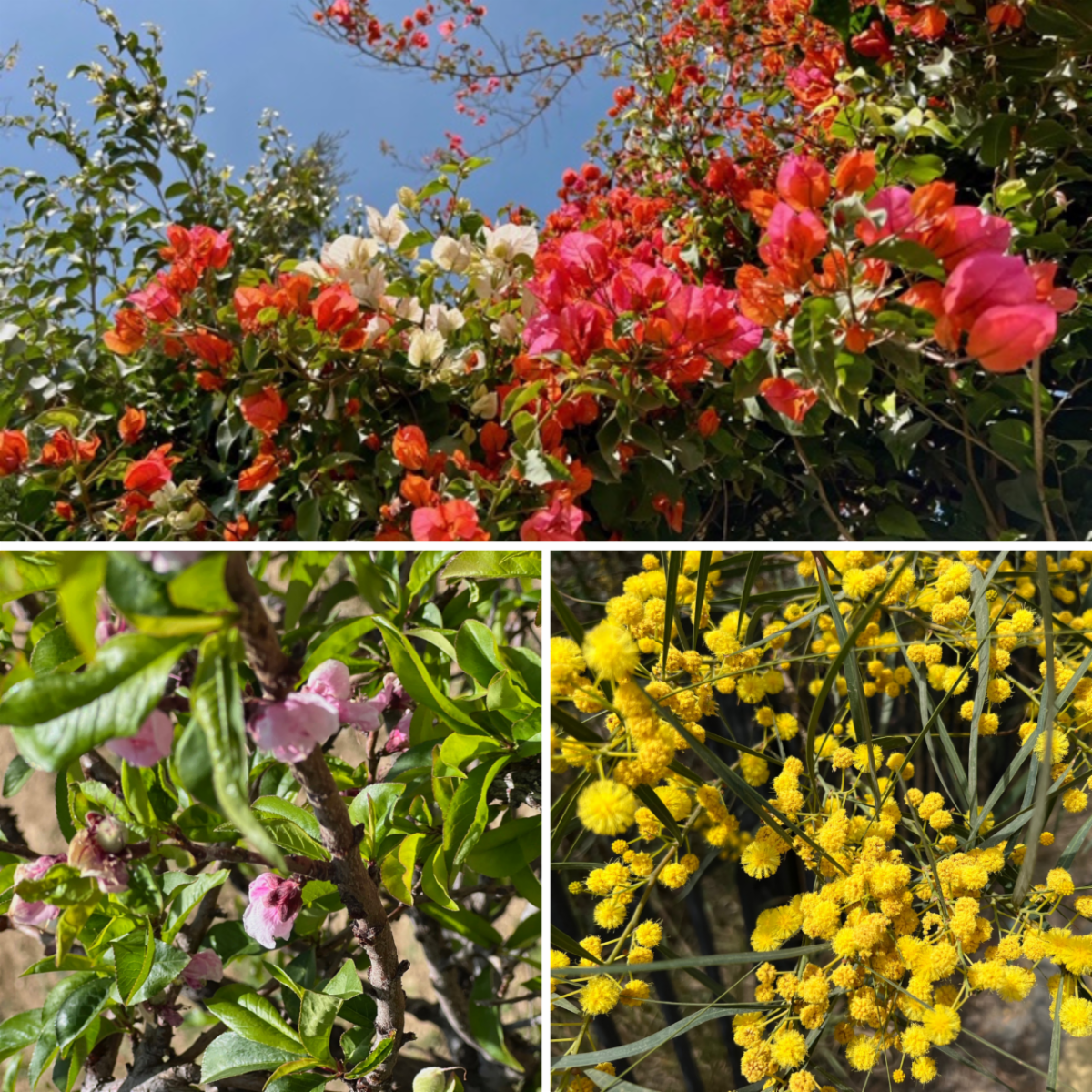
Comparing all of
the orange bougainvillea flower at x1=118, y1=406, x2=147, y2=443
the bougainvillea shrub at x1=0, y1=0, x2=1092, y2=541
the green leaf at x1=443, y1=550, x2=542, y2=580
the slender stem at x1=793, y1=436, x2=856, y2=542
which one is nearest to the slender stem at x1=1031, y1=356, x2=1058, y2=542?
the bougainvillea shrub at x1=0, y1=0, x2=1092, y2=541

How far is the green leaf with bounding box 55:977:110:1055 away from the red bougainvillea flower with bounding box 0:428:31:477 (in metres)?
0.56

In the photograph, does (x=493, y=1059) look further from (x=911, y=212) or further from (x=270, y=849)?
(x=911, y=212)

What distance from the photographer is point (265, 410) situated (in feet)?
2.93

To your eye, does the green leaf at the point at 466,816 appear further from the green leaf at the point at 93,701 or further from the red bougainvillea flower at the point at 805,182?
the red bougainvillea flower at the point at 805,182

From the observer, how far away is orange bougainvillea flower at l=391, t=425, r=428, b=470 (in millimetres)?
812

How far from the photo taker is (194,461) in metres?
1.19

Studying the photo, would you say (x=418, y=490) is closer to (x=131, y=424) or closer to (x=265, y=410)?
(x=265, y=410)

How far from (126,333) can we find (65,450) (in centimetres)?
14

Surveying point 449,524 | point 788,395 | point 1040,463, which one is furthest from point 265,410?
point 1040,463

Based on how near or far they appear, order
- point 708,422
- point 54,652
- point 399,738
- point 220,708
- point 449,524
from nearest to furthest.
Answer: point 220,708, point 54,652, point 399,738, point 449,524, point 708,422

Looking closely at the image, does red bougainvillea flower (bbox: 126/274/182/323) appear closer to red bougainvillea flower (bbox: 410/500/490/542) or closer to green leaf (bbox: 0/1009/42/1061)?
red bougainvillea flower (bbox: 410/500/490/542)

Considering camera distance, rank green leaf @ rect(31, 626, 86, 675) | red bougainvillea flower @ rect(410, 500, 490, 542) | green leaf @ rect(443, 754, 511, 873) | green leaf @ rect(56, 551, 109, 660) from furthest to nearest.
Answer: red bougainvillea flower @ rect(410, 500, 490, 542) < green leaf @ rect(443, 754, 511, 873) < green leaf @ rect(31, 626, 86, 675) < green leaf @ rect(56, 551, 109, 660)

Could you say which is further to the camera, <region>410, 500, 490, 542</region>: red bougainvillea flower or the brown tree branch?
<region>410, 500, 490, 542</region>: red bougainvillea flower

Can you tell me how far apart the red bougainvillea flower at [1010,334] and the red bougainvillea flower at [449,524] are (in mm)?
Result: 361
